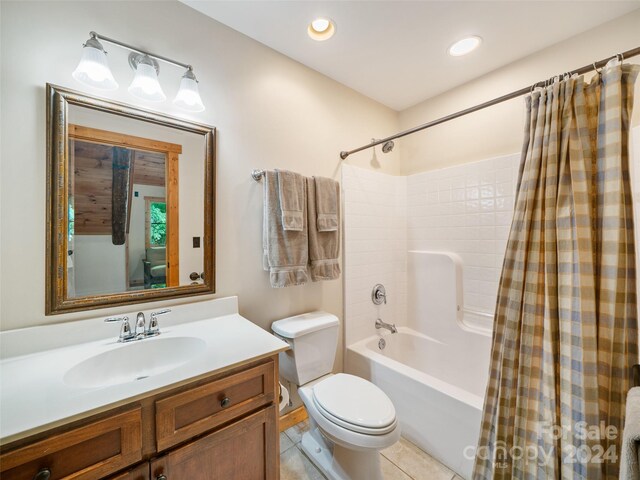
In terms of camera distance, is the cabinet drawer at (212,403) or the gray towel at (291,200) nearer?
the cabinet drawer at (212,403)

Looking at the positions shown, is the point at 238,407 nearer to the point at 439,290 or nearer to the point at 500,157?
the point at 439,290

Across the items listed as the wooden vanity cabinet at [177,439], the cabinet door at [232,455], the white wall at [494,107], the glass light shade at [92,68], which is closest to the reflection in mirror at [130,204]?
the glass light shade at [92,68]

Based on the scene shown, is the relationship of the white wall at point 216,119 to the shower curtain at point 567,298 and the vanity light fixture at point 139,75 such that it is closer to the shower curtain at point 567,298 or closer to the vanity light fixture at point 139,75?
the vanity light fixture at point 139,75

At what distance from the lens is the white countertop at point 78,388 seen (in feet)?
2.14

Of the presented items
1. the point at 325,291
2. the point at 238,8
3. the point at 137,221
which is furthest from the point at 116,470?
the point at 238,8

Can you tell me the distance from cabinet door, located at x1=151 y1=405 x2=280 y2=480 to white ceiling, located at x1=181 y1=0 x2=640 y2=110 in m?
1.97

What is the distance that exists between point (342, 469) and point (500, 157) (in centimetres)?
219

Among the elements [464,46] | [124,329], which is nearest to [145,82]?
[124,329]

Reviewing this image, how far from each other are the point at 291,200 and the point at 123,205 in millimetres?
832

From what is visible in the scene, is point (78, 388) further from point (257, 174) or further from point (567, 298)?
point (567, 298)

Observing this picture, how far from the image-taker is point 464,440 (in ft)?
4.42

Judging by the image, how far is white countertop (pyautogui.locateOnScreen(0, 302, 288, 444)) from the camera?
0.65m

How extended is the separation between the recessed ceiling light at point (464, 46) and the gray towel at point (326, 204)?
116cm

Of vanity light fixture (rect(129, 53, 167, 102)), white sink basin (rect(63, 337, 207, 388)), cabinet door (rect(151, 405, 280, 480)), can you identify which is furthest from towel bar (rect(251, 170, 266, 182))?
cabinet door (rect(151, 405, 280, 480))
